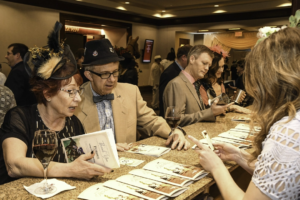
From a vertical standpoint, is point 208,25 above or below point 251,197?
above

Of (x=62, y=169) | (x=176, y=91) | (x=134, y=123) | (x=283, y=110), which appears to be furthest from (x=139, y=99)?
(x=283, y=110)

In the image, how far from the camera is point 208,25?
503 inches

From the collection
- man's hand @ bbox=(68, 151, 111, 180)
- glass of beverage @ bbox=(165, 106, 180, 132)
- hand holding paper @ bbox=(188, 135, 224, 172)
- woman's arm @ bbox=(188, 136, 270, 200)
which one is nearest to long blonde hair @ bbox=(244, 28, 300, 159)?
woman's arm @ bbox=(188, 136, 270, 200)

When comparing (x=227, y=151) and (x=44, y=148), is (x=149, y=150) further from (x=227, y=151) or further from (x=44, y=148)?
(x=44, y=148)

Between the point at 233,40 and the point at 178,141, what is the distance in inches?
539

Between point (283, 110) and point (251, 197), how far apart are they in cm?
39

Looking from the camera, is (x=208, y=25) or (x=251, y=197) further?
(x=208, y=25)

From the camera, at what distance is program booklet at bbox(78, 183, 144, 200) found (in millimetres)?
1342

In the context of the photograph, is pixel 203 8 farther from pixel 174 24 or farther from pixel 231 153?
pixel 231 153

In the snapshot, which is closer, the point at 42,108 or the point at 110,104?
the point at 42,108

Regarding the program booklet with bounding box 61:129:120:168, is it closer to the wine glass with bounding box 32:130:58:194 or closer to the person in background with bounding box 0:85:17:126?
the wine glass with bounding box 32:130:58:194

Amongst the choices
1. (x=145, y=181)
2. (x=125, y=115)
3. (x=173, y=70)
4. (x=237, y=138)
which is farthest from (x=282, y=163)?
(x=173, y=70)

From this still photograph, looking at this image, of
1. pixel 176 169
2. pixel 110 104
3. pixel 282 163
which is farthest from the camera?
pixel 110 104

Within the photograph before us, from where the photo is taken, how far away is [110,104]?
8.81ft
